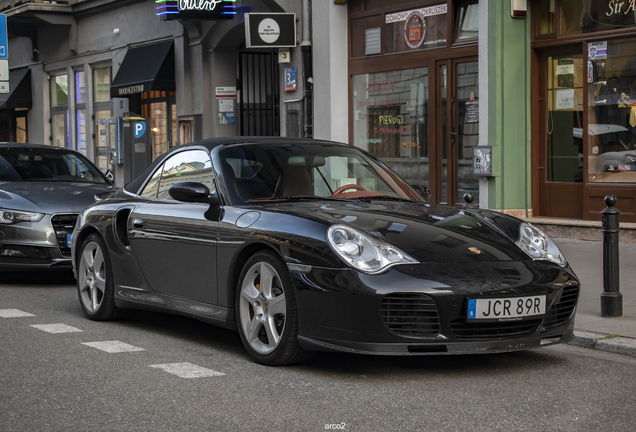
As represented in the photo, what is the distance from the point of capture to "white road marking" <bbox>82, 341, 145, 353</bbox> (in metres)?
5.95

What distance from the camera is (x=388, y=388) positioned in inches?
190

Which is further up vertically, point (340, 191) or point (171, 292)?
point (340, 191)

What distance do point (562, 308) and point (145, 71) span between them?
1654 centimetres

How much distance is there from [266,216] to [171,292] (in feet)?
3.69

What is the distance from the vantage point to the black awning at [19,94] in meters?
27.3

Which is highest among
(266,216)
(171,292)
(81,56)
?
(81,56)

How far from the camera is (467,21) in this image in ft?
45.8

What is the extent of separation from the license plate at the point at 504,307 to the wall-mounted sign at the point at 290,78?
40.3 feet

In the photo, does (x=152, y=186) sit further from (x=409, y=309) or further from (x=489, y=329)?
(x=489, y=329)

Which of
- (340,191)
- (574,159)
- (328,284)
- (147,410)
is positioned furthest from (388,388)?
(574,159)

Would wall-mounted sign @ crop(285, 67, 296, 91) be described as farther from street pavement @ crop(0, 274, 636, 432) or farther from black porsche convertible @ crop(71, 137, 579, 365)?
street pavement @ crop(0, 274, 636, 432)

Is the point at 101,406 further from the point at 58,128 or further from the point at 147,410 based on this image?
the point at 58,128

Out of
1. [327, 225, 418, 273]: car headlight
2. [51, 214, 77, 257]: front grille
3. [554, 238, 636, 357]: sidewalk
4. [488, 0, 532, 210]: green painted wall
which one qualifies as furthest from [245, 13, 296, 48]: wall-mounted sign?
[327, 225, 418, 273]: car headlight

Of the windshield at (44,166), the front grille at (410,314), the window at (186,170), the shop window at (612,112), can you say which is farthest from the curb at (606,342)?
the windshield at (44,166)
